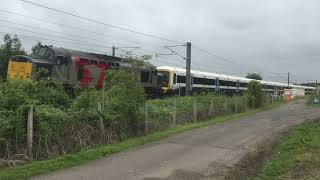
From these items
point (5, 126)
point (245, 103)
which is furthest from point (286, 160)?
point (245, 103)

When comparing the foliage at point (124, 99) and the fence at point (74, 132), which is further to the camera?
the foliage at point (124, 99)

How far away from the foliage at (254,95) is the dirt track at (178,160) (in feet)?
71.6

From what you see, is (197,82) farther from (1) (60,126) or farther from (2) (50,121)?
(2) (50,121)

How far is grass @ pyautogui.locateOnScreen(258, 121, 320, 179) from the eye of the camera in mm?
11148

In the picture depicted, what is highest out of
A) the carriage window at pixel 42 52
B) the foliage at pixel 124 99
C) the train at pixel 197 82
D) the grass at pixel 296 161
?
the carriage window at pixel 42 52

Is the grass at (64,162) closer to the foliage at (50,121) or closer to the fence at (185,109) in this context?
the foliage at (50,121)

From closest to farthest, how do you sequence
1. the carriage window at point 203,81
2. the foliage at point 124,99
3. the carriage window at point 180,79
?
the foliage at point 124,99 → the carriage window at point 180,79 → the carriage window at point 203,81

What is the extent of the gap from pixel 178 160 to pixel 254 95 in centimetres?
3059

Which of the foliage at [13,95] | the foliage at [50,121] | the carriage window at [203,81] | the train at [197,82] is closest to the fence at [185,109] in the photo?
the foliage at [50,121]

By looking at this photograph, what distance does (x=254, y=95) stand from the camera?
1665 inches

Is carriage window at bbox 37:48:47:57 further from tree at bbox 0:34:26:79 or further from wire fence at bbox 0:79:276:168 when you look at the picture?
tree at bbox 0:34:26:79

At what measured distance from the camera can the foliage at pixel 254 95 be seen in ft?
136

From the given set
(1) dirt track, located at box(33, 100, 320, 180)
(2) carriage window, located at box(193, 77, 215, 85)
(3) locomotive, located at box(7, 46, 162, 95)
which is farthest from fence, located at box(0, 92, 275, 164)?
(2) carriage window, located at box(193, 77, 215, 85)

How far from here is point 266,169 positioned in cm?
1181
